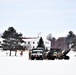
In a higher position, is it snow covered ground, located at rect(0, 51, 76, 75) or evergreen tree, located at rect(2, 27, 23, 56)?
evergreen tree, located at rect(2, 27, 23, 56)

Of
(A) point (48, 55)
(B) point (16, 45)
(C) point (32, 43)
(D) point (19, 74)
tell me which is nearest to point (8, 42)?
(B) point (16, 45)

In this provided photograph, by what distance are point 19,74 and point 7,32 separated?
74.7 m

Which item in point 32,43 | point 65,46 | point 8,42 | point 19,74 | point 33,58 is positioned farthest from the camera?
point 65,46

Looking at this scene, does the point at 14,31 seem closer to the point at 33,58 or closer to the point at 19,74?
the point at 33,58

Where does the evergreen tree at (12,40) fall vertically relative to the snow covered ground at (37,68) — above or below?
above

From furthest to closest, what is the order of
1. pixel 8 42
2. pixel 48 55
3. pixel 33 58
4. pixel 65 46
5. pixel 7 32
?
pixel 65 46, pixel 7 32, pixel 8 42, pixel 48 55, pixel 33 58

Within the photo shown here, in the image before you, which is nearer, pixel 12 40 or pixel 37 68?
pixel 37 68

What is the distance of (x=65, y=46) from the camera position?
196m

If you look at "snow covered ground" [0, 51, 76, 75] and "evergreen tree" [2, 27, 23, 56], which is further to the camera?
"evergreen tree" [2, 27, 23, 56]

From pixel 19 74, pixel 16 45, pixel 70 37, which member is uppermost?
pixel 70 37

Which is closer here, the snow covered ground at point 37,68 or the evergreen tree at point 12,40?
the snow covered ground at point 37,68

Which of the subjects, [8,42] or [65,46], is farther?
[65,46]

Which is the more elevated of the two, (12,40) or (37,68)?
(12,40)

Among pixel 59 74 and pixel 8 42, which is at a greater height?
pixel 8 42
